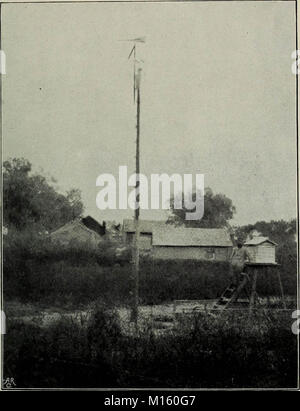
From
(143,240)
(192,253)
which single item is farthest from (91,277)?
(192,253)

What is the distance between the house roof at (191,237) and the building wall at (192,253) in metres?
0.06

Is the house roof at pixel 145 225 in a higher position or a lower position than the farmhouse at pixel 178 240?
higher

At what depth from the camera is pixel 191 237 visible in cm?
692

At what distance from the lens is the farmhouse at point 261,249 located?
22.1 ft

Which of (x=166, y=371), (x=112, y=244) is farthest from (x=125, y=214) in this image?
(x=166, y=371)

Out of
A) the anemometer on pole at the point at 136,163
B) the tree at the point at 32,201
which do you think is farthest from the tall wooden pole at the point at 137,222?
the tree at the point at 32,201

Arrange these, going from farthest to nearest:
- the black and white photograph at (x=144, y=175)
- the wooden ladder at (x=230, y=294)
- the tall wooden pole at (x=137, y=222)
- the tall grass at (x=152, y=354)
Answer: the wooden ladder at (x=230, y=294), the tall wooden pole at (x=137, y=222), the black and white photograph at (x=144, y=175), the tall grass at (x=152, y=354)

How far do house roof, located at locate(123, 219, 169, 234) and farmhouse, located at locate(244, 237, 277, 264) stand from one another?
1324mm

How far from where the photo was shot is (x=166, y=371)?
633 cm

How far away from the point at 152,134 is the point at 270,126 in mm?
1733

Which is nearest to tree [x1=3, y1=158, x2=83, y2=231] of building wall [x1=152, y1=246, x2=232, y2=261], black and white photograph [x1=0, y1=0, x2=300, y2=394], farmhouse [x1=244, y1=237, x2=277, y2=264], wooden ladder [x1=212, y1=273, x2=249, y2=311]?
black and white photograph [x1=0, y1=0, x2=300, y2=394]

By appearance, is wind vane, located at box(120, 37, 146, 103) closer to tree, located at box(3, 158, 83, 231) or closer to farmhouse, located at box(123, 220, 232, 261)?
tree, located at box(3, 158, 83, 231)

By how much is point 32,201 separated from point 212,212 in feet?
8.72

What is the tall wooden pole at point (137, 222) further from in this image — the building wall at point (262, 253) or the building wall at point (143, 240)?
the building wall at point (262, 253)
